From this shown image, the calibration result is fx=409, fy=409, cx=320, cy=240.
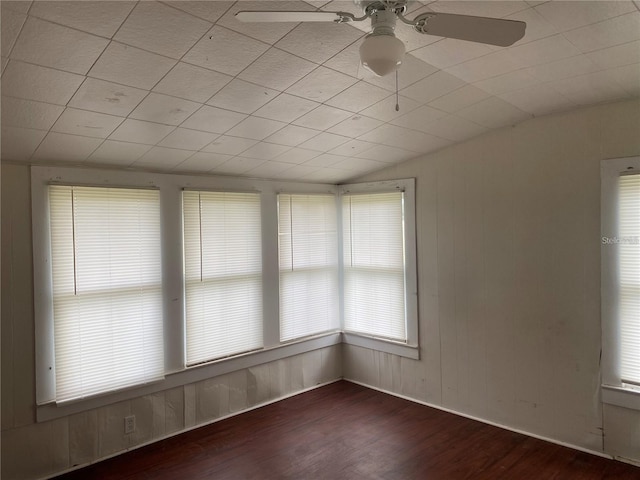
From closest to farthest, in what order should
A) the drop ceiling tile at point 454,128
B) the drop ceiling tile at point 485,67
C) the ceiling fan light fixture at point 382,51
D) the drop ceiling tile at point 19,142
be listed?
the ceiling fan light fixture at point 382,51, the drop ceiling tile at point 485,67, the drop ceiling tile at point 19,142, the drop ceiling tile at point 454,128

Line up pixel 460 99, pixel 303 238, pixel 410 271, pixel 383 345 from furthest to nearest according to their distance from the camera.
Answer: pixel 303 238 < pixel 383 345 < pixel 410 271 < pixel 460 99

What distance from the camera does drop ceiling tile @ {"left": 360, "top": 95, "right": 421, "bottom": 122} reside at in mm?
2660

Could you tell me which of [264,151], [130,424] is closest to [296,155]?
[264,151]

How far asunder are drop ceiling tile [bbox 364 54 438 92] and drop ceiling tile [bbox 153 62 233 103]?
83 cm

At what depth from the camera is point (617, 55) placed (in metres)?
2.16

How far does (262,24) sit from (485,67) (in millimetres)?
1293

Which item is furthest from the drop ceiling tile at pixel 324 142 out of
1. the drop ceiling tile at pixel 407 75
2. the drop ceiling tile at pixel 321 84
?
the drop ceiling tile at pixel 407 75

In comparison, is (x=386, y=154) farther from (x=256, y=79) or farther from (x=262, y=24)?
(x=262, y=24)

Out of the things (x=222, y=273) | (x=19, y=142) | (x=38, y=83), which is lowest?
(x=222, y=273)

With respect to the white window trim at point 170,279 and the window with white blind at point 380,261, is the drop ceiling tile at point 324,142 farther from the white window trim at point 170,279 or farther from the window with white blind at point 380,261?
the window with white blind at point 380,261

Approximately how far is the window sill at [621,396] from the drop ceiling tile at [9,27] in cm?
392

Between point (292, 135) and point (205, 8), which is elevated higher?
point (205, 8)

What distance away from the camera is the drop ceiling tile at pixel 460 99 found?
2.63 meters

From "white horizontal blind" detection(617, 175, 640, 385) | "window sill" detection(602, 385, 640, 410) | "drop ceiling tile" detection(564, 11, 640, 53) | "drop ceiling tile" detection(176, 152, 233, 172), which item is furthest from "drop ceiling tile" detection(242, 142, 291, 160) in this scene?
"window sill" detection(602, 385, 640, 410)
